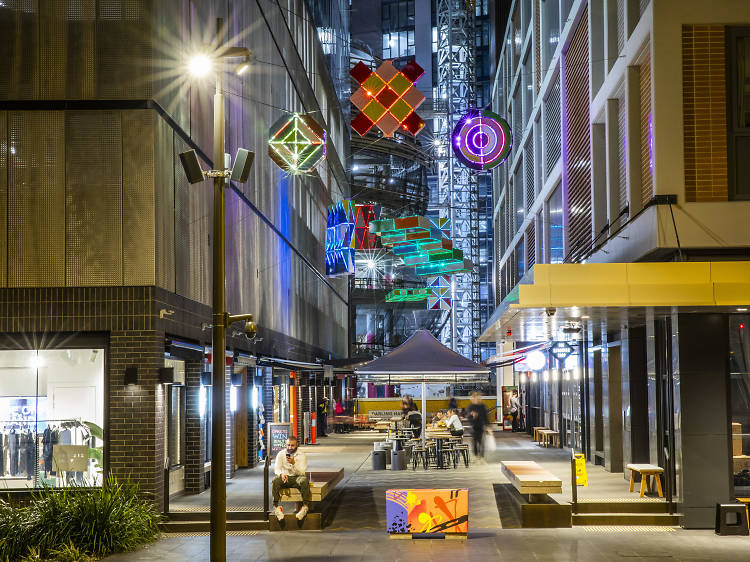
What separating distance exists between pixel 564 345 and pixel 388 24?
234 ft

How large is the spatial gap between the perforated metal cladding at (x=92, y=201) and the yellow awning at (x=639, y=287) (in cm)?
687

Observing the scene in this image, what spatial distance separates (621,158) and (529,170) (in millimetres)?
19788

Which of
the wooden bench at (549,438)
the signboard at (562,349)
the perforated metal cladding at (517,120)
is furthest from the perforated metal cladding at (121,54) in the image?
the perforated metal cladding at (517,120)

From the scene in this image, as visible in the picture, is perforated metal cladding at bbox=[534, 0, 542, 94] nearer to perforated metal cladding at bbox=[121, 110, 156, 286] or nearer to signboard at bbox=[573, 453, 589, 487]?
signboard at bbox=[573, 453, 589, 487]

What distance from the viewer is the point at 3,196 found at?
→ 54.6 feet

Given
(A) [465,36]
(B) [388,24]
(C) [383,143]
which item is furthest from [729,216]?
(B) [388,24]

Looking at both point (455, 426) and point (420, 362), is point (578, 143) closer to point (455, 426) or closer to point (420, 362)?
point (420, 362)

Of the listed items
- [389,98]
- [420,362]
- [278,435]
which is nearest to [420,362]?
[420,362]

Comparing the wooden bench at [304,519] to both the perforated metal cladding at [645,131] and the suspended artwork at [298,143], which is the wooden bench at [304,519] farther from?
the suspended artwork at [298,143]

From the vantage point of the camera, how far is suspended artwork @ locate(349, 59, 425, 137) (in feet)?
66.8

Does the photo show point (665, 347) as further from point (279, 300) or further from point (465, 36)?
point (465, 36)

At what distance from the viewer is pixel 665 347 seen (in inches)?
687

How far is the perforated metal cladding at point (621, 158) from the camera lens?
779 inches

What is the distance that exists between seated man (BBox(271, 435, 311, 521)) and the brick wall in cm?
784
